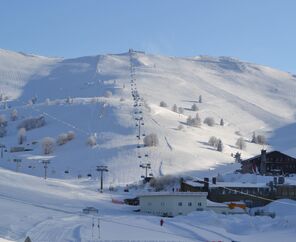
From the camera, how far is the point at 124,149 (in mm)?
91375

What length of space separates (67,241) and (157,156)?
6321 centimetres

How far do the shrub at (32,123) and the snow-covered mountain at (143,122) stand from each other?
1277mm

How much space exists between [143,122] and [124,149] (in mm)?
19828

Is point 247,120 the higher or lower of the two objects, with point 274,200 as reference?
higher

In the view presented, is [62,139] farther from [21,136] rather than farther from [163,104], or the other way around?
[163,104]

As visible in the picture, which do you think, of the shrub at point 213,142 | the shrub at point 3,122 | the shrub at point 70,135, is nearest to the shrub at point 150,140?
the shrub at point 213,142

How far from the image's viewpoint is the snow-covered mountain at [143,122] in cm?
8519

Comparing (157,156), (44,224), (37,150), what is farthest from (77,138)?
(44,224)

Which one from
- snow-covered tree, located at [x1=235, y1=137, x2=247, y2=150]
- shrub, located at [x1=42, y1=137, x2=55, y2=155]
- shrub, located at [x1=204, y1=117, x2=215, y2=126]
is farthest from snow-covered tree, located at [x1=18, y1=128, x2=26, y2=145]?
shrub, located at [x1=204, y1=117, x2=215, y2=126]

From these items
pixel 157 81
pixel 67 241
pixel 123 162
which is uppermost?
pixel 157 81

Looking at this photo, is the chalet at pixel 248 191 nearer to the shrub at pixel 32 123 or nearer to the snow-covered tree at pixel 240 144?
the snow-covered tree at pixel 240 144

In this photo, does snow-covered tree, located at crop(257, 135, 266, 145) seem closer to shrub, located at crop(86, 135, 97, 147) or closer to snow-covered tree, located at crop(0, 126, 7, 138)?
shrub, located at crop(86, 135, 97, 147)

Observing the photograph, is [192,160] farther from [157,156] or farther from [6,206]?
[6,206]

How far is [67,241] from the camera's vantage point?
26.2 metres
